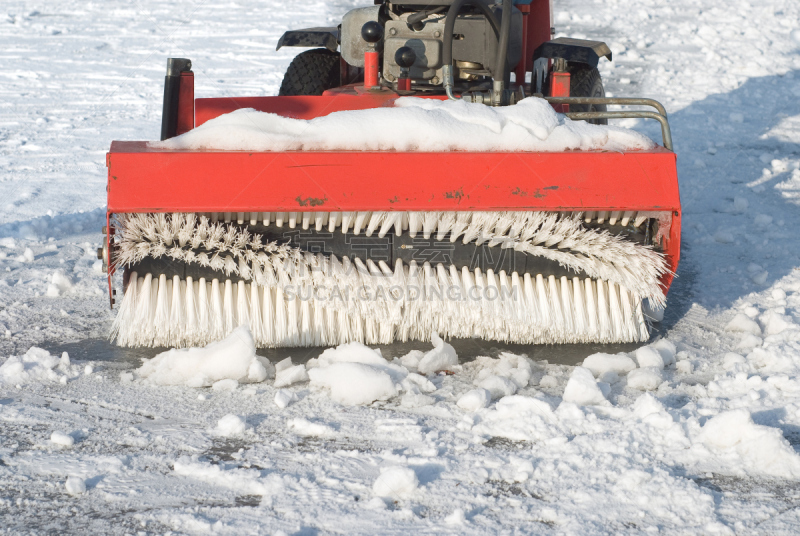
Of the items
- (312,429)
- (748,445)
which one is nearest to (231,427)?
(312,429)

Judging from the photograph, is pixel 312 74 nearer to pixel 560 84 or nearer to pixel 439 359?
pixel 560 84

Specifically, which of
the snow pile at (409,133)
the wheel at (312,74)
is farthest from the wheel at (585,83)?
the snow pile at (409,133)

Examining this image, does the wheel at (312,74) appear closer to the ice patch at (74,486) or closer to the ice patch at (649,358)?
the ice patch at (649,358)

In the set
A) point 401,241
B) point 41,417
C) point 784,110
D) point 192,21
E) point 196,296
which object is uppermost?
point 192,21

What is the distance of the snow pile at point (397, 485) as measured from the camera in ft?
6.22

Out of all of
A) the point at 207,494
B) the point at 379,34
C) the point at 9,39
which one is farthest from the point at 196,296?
the point at 9,39

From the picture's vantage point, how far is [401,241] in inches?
113

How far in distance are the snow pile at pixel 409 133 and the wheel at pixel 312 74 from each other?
172 centimetres

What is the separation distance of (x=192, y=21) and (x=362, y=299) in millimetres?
8152

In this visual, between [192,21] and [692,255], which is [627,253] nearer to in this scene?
[692,255]

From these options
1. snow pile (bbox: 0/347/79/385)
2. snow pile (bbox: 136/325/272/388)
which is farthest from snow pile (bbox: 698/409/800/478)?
snow pile (bbox: 0/347/79/385)

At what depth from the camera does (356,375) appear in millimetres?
2439

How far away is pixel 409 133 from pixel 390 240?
39 cm

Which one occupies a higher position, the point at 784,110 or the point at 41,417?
the point at 784,110
